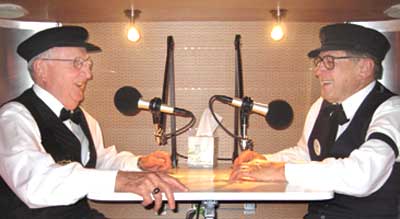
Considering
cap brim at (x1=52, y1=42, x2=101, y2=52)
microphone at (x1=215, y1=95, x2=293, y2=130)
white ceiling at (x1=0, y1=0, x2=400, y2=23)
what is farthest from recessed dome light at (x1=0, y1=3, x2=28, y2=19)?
microphone at (x1=215, y1=95, x2=293, y2=130)

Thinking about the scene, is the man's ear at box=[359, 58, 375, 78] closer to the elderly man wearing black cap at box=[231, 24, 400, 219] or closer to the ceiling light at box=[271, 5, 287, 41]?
the elderly man wearing black cap at box=[231, 24, 400, 219]

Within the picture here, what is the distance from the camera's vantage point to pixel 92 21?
6.49 ft

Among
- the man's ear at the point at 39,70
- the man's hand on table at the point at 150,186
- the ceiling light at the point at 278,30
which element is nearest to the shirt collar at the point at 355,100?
the ceiling light at the point at 278,30

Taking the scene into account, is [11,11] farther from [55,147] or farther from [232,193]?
[232,193]

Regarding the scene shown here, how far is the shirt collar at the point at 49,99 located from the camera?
1.66m

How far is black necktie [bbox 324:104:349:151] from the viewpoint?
1713 millimetres

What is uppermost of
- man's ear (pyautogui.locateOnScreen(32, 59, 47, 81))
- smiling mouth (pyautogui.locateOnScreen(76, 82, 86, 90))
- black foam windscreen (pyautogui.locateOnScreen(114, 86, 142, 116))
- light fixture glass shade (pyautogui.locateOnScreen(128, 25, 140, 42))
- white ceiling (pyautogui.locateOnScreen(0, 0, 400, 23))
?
white ceiling (pyautogui.locateOnScreen(0, 0, 400, 23))

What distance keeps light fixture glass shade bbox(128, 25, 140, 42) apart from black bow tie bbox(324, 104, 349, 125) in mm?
855

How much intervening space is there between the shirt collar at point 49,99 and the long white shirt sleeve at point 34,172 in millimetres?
94

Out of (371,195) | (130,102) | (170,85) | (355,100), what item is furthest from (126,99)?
(371,195)

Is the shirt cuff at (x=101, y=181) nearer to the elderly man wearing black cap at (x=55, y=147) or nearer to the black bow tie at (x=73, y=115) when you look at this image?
the elderly man wearing black cap at (x=55, y=147)

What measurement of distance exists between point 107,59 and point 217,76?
1.62 feet

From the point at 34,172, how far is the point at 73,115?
13.9 inches

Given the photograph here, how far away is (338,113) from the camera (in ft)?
5.70
